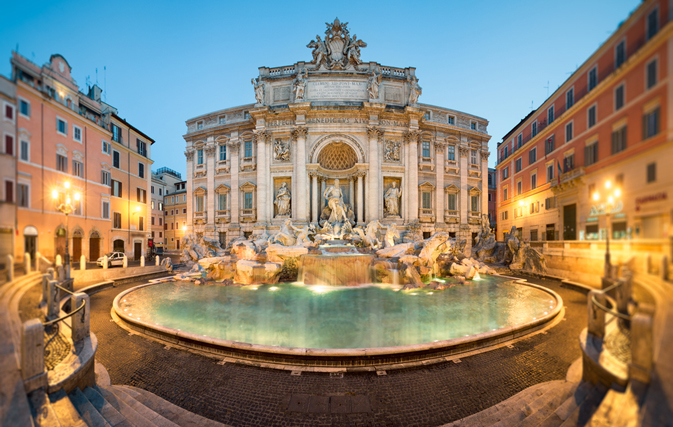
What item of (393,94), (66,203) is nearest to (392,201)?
(393,94)

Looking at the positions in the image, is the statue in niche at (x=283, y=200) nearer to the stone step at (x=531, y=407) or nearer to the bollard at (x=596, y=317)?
the stone step at (x=531, y=407)

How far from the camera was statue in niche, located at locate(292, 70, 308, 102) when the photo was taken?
2103 cm

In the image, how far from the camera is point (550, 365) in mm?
4754

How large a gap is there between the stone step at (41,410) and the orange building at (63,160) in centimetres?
138

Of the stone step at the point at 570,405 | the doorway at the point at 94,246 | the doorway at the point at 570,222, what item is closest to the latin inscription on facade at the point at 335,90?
the doorway at the point at 94,246

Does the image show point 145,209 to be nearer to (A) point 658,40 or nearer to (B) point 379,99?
(A) point 658,40

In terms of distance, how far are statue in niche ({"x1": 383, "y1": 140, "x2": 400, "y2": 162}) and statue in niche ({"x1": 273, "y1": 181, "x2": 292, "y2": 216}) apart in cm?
920

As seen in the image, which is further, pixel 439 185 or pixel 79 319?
pixel 439 185

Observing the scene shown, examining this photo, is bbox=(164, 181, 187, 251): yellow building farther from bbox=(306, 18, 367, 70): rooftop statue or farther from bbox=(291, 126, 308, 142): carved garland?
bbox=(306, 18, 367, 70): rooftop statue

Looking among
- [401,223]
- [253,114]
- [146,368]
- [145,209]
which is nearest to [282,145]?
[253,114]

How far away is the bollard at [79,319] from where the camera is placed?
3607 millimetres

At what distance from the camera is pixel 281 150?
72.4 ft

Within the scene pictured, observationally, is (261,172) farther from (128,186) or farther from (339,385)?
(339,385)

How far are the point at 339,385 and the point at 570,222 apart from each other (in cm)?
409
